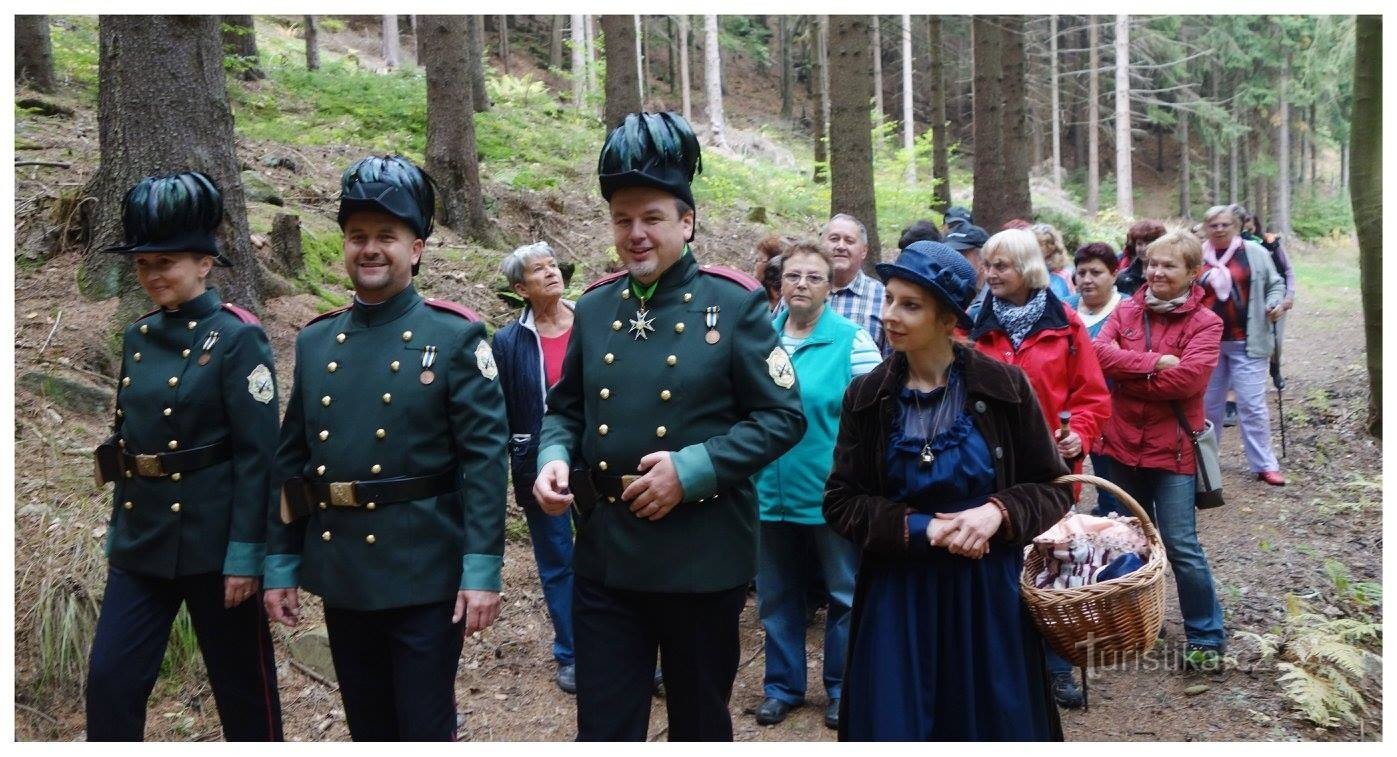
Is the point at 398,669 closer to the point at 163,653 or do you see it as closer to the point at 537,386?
the point at 163,653

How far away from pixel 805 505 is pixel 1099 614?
6.44 feet

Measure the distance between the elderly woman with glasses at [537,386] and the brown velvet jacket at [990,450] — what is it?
92.0 inches

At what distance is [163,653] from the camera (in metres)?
4.05

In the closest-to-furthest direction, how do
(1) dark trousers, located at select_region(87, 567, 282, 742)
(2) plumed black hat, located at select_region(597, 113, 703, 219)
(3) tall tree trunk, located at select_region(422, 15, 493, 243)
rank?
1. (2) plumed black hat, located at select_region(597, 113, 703, 219)
2. (1) dark trousers, located at select_region(87, 567, 282, 742)
3. (3) tall tree trunk, located at select_region(422, 15, 493, 243)

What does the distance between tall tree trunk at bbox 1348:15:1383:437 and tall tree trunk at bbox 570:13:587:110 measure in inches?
924

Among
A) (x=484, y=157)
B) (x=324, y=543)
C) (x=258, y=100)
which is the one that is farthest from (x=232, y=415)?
(x=258, y=100)

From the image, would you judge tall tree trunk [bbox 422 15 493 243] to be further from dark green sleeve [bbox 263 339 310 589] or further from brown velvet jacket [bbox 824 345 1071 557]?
brown velvet jacket [bbox 824 345 1071 557]

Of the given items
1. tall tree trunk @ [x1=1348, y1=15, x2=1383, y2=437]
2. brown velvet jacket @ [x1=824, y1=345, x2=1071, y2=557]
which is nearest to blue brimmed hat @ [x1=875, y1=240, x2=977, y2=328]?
brown velvet jacket @ [x1=824, y1=345, x2=1071, y2=557]

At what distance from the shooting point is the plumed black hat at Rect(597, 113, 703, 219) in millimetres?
3521

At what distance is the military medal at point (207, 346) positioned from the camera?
4.01 meters

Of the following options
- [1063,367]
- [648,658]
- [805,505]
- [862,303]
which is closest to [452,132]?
[862,303]

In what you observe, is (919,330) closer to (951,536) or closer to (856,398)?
(856,398)

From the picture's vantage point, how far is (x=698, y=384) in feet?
11.7

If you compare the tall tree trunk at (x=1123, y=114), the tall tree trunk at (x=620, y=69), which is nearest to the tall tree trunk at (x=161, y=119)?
the tall tree trunk at (x=620, y=69)
